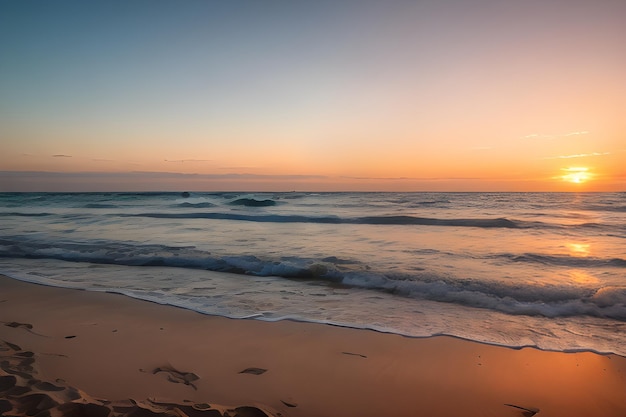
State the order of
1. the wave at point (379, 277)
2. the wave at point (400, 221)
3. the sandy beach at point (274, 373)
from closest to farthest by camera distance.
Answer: the sandy beach at point (274, 373)
the wave at point (379, 277)
the wave at point (400, 221)

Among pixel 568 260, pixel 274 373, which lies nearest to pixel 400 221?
pixel 568 260

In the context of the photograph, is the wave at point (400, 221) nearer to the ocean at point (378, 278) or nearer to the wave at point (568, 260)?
the ocean at point (378, 278)

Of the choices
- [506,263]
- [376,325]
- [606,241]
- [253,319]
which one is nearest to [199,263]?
[253,319]

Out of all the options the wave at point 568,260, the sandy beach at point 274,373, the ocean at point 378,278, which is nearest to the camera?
the sandy beach at point 274,373

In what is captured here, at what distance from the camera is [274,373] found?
133 inches

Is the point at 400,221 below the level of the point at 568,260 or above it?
below

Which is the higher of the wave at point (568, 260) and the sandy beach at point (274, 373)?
the wave at point (568, 260)

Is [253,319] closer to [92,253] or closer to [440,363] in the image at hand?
[440,363]

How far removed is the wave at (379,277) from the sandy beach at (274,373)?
5.97 ft

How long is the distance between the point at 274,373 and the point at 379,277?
401 centimetres

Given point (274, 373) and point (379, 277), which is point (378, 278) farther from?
point (274, 373)

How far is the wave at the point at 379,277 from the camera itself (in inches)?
218

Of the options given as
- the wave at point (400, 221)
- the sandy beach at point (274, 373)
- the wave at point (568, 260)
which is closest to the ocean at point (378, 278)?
the wave at point (568, 260)

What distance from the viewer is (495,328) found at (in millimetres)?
4648
